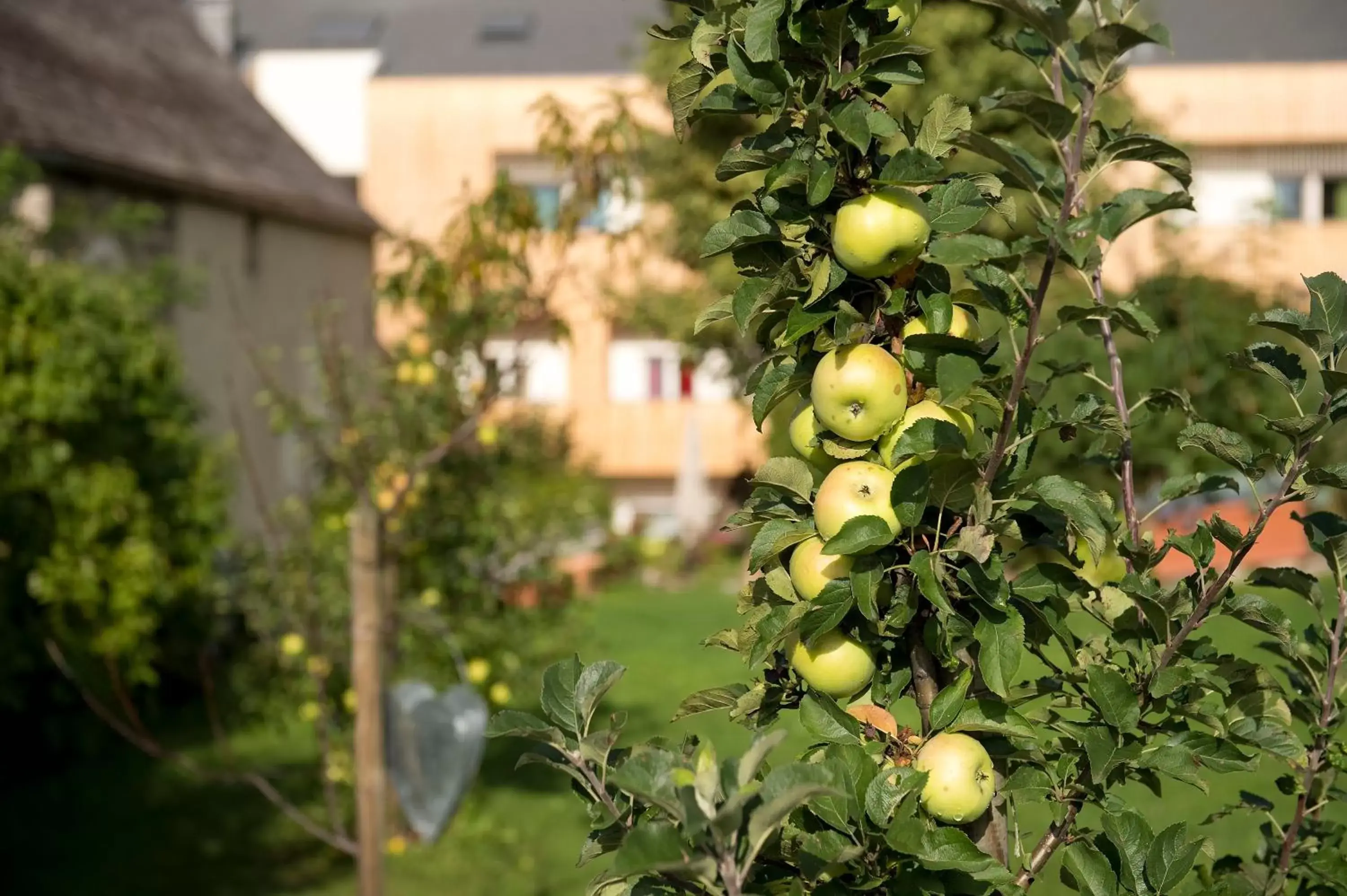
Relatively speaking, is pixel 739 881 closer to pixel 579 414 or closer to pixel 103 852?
pixel 103 852

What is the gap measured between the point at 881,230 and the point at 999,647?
16.5 inches

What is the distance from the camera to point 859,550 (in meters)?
1.32

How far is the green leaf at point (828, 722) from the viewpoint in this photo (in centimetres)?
134

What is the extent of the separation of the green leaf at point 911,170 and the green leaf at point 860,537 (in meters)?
0.33

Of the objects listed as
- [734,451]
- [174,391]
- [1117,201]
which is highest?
[1117,201]

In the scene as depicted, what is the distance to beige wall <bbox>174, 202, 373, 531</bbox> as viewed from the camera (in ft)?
43.9

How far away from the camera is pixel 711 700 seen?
153 cm

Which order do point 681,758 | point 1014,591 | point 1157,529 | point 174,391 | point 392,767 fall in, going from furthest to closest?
point 1157,529 < point 174,391 < point 392,767 < point 1014,591 < point 681,758

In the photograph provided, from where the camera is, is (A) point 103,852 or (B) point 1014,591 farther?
(A) point 103,852

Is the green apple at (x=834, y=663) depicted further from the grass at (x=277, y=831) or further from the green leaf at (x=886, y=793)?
the grass at (x=277, y=831)

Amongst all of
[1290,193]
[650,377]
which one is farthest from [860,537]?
[1290,193]

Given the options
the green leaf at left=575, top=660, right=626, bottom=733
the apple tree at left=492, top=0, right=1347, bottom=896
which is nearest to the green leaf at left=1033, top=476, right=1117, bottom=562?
the apple tree at left=492, top=0, right=1347, bottom=896

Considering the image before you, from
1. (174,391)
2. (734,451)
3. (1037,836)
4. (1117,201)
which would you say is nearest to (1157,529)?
(1037,836)

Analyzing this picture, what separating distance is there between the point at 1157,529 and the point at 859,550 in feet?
33.1
